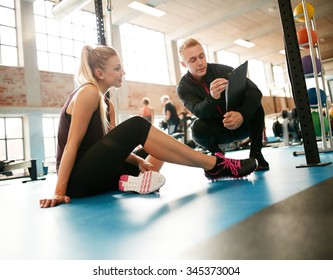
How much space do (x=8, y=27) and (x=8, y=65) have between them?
0.98 meters

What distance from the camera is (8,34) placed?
6289mm

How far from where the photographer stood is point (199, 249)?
24.0 inches

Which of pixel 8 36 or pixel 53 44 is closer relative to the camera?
pixel 8 36

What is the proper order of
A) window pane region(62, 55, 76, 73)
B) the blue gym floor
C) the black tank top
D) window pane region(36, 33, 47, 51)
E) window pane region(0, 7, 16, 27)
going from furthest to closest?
window pane region(62, 55, 76, 73)
window pane region(36, 33, 47, 51)
window pane region(0, 7, 16, 27)
the black tank top
the blue gym floor

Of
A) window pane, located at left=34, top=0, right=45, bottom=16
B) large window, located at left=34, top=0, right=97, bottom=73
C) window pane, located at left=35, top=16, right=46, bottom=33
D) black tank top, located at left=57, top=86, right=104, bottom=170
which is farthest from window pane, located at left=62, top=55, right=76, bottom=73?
black tank top, located at left=57, top=86, right=104, bottom=170

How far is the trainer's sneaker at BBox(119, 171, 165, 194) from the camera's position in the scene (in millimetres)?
1405

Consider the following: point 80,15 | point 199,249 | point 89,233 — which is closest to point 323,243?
point 199,249

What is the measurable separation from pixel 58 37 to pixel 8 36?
116cm

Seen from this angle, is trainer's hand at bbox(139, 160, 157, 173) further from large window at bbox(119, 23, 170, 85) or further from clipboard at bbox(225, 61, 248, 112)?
large window at bbox(119, 23, 170, 85)

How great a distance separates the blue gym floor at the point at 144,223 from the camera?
0.65m

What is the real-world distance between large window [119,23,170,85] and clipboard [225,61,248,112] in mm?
6879

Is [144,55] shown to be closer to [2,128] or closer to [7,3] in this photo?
[7,3]

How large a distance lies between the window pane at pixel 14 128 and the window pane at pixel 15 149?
0.39 ft

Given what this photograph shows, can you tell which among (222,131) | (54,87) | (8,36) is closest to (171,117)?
(54,87)
